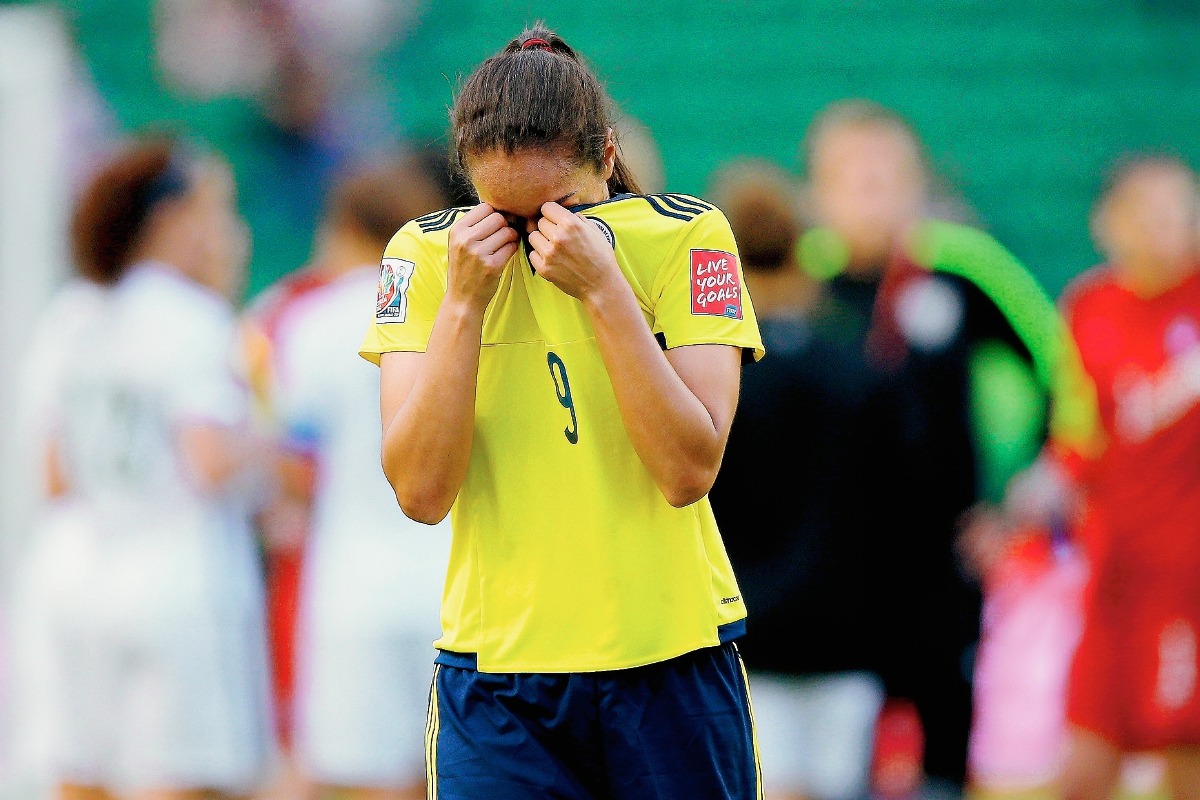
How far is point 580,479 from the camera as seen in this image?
2.27 m

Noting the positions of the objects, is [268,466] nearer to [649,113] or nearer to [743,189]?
[743,189]

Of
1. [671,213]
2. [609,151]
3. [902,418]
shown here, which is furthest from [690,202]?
[902,418]

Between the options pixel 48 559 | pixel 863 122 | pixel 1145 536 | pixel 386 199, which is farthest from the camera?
pixel 1145 536

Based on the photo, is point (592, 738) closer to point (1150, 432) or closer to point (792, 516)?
point (792, 516)

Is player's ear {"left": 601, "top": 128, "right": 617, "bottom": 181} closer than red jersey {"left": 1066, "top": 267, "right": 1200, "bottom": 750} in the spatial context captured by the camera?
Yes

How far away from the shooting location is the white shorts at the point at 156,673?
4.34 m

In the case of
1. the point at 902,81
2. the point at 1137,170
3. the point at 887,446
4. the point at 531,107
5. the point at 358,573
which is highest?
the point at 902,81

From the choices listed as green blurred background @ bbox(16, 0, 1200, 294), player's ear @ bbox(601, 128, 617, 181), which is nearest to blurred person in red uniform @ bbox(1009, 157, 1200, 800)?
green blurred background @ bbox(16, 0, 1200, 294)

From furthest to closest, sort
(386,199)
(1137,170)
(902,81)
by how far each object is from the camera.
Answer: (902,81), (1137,170), (386,199)

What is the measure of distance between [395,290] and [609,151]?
15.9 inches

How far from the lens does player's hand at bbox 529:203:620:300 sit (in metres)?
2.13

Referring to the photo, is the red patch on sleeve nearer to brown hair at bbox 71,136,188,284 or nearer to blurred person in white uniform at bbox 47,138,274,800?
blurred person in white uniform at bbox 47,138,274,800

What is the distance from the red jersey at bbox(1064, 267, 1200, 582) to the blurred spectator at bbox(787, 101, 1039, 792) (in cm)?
53

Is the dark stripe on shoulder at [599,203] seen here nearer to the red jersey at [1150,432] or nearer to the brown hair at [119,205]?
the brown hair at [119,205]
